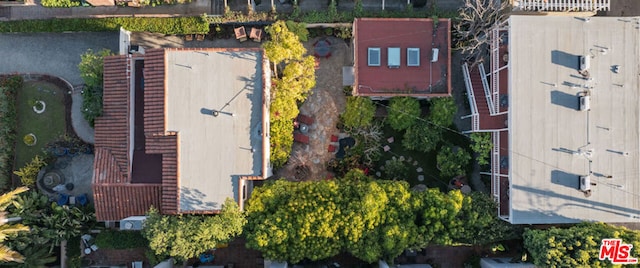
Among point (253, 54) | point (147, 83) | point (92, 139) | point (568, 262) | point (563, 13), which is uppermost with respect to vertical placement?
point (563, 13)

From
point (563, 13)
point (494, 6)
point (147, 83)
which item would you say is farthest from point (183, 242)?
point (563, 13)

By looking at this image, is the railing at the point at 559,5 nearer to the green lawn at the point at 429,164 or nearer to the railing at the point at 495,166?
the railing at the point at 495,166

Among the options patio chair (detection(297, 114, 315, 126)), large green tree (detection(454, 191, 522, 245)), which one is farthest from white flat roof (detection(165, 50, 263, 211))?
large green tree (detection(454, 191, 522, 245))

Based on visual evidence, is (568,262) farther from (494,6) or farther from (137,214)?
(137,214)

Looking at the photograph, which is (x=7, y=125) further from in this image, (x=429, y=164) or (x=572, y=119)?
(x=572, y=119)

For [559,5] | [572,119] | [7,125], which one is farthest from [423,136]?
[7,125]

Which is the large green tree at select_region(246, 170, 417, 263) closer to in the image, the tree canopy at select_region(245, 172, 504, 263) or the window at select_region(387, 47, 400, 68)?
the tree canopy at select_region(245, 172, 504, 263)
